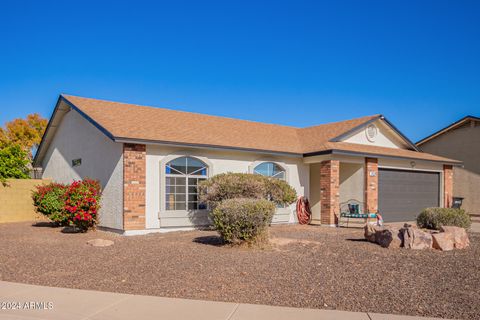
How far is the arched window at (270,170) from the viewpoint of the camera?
15.9m

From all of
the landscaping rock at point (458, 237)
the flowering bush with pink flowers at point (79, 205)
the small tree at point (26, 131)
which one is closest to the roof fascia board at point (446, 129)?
the landscaping rock at point (458, 237)

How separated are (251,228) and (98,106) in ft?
29.3

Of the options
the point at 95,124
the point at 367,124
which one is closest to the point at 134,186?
the point at 95,124

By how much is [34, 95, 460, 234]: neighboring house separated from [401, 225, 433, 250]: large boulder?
18.7 feet

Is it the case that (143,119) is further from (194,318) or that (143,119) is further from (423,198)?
(423,198)

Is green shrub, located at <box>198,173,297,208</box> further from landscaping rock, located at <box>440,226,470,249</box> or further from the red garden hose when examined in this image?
landscaping rock, located at <box>440,226,470,249</box>

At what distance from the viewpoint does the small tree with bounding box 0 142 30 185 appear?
1695 cm

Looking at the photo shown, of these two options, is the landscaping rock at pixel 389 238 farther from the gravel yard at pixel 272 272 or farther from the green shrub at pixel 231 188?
Result: the green shrub at pixel 231 188

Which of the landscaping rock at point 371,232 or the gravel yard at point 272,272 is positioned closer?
the gravel yard at point 272,272

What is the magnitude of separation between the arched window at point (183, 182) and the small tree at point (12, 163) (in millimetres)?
8109

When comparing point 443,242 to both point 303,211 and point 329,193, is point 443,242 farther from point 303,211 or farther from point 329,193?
point 303,211

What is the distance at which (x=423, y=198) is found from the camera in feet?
64.0

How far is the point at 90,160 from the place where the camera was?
14.6 m

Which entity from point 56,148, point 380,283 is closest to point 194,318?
point 380,283
